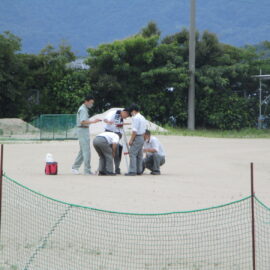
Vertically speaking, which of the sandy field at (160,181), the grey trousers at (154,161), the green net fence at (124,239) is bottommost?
the green net fence at (124,239)

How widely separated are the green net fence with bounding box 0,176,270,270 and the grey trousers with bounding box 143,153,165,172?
585 cm

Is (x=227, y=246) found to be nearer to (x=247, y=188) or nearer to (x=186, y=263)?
(x=186, y=263)

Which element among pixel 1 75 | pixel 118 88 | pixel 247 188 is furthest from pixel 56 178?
pixel 118 88

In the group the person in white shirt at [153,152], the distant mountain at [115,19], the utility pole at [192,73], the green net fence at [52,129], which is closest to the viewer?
the person in white shirt at [153,152]

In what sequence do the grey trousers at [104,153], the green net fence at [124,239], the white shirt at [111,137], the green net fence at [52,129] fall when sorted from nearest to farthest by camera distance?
1. the green net fence at [124,239]
2. the grey trousers at [104,153]
3. the white shirt at [111,137]
4. the green net fence at [52,129]

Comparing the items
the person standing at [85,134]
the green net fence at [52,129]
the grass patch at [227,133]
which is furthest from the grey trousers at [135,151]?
the grass patch at [227,133]

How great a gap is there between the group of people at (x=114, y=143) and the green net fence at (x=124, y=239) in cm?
521

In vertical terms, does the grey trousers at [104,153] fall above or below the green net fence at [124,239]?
above

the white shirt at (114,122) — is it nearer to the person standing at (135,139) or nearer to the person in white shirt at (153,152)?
the person standing at (135,139)

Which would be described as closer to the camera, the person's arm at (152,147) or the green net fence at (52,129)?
the person's arm at (152,147)

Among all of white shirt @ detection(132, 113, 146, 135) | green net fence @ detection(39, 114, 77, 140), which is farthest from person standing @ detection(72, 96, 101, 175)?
green net fence @ detection(39, 114, 77, 140)

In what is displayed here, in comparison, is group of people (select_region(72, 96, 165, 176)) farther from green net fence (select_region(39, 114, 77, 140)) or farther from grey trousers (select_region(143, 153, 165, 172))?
green net fence (select_region(39, 114, 77, 140))

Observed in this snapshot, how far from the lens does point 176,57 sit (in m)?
39.0

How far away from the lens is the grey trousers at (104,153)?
14.8m
